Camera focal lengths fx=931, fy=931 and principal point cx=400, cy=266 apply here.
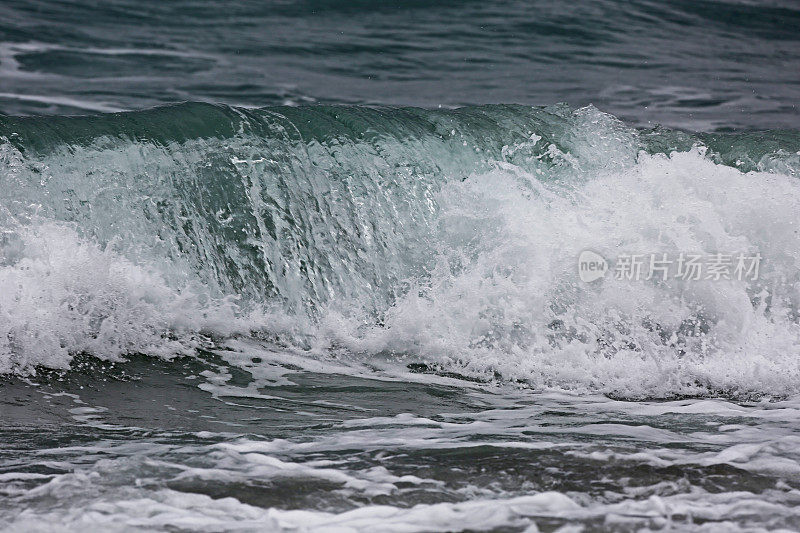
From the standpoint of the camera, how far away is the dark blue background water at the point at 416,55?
381 inches

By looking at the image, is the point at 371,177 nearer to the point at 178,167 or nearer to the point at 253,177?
the point at 253,177

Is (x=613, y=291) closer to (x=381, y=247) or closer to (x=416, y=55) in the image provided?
(x=381, y=247)

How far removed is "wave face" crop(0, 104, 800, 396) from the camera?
472 centimetres

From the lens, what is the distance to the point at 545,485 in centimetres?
288

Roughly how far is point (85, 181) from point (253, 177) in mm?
986

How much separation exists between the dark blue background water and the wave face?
11.2 ft

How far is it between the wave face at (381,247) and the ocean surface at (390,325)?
0.02 m

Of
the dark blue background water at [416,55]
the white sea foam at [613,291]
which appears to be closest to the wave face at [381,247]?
the white sea foam at [613,291]

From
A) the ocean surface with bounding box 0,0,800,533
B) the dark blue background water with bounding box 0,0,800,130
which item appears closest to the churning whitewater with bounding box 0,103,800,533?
the ocean surface with bounding box 0,0,800,533

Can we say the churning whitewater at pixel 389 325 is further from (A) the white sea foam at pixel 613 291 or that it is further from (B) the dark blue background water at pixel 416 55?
(B) the dark blue background water at pixel 416 55

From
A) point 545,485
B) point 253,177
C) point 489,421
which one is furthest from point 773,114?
point 545,485

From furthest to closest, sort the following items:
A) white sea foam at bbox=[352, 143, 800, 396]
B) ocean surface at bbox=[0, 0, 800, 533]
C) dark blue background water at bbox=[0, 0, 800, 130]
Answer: dark blue background water at bbox=[0, 0, 800, 130] < white sea foam at bbox=[352, 143, 800, 396] < ocean surface at bbox=[0, 0, 800, 533]

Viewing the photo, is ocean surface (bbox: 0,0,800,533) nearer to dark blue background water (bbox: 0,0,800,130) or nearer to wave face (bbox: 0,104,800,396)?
wave face (bbox: 0,104,800,396)

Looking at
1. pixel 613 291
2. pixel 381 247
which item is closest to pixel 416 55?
pixel 381 247
